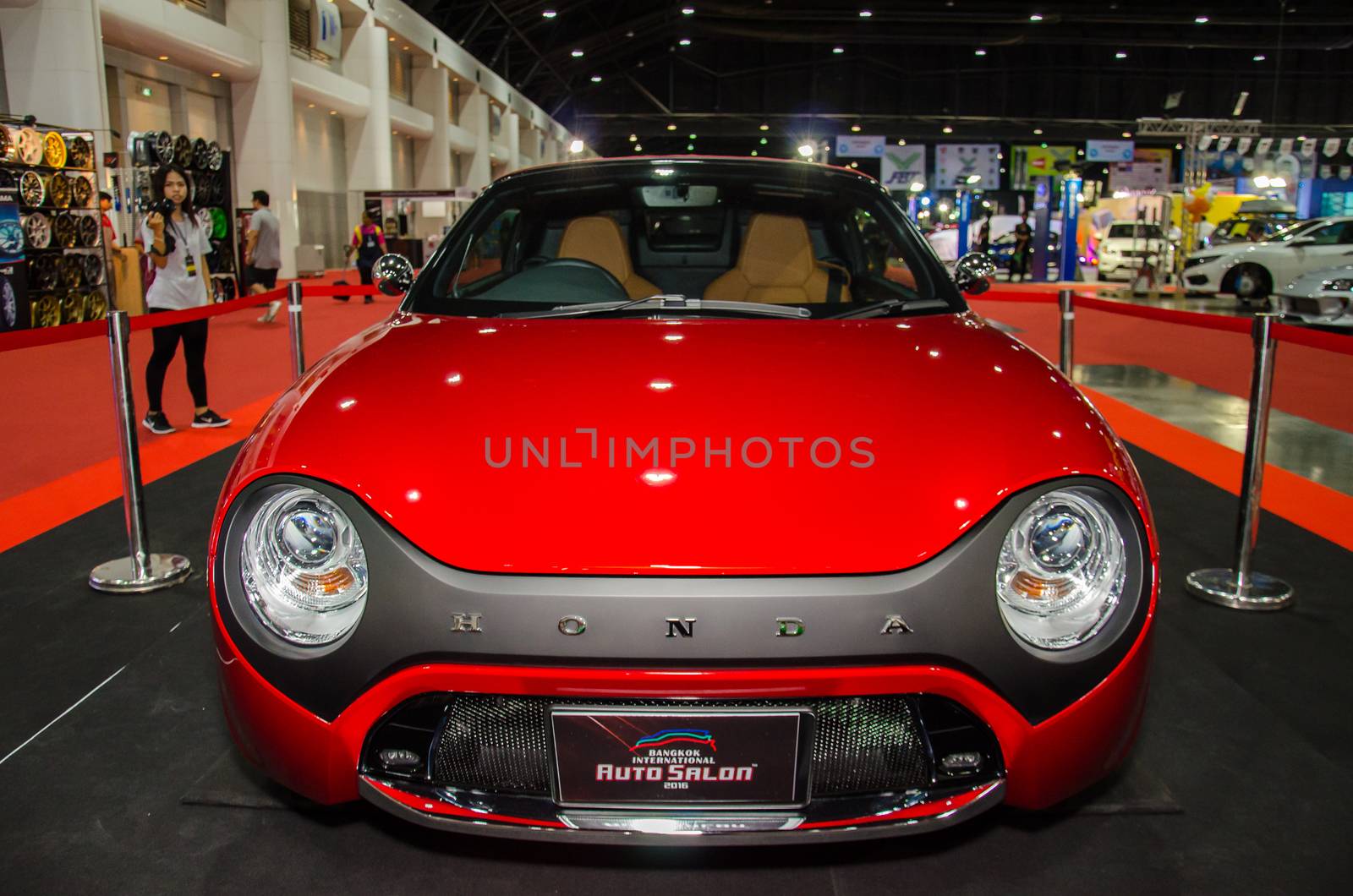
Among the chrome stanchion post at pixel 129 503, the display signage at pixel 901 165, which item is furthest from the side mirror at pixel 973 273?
the display signage at pixel 901 165

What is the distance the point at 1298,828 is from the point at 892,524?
1.17 metres

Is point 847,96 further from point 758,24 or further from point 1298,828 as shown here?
point 1298,828

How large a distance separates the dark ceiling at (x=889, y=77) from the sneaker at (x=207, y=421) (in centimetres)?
2456

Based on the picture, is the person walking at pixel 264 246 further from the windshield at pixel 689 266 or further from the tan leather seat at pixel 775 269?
the tan leather seat at pixel 775 269

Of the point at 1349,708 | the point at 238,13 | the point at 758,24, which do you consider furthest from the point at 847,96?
the point at 1349,708

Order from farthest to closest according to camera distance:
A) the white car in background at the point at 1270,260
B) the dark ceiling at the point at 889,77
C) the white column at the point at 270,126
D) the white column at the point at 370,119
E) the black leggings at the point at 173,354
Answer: the dark ceiling at the point at 889,77 < the white column at the point at 370,119 < the white column at the point at 270,126 < the white car in background at the point at 1270,260 < the black leggings at the point at 173,354

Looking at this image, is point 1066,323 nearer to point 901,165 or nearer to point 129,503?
point 129,503

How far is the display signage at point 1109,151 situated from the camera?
33312 mm

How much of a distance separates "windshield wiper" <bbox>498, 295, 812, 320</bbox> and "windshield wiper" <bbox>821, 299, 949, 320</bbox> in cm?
8

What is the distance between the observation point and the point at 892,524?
1418mm

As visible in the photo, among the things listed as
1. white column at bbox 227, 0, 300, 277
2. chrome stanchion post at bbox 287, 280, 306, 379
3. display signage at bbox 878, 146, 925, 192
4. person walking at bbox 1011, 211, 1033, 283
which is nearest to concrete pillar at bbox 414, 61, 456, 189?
white column at bbox 227, 0, 300, 277

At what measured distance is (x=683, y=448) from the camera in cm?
152

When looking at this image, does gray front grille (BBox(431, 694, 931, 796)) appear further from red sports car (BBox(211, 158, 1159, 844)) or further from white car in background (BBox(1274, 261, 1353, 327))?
white car in background (BBox(1274, 261, 1353, 327))

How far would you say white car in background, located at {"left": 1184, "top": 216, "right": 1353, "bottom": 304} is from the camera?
13.7m
